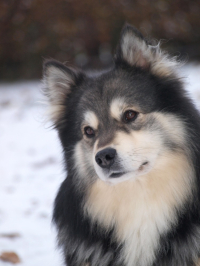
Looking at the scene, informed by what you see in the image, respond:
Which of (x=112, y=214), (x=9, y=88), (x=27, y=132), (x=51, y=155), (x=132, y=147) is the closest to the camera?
(x=132, y=147)

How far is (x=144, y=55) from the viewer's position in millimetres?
3285

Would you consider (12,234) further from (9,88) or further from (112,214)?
(9,88)

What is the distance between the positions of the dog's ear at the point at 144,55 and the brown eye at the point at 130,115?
392 millimetres

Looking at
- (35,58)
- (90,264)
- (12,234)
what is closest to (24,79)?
(35,58)

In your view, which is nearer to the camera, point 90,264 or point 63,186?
point 90,264

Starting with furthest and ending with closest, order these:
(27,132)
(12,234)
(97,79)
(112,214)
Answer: (27,132) → (12,234) → (97,79) → (112,214)

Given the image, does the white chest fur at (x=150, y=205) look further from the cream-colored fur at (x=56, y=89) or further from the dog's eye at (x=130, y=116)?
the cream-colored fur at (x=56, y=89)

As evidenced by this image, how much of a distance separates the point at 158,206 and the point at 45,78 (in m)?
1.41

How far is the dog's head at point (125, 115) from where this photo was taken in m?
3.00

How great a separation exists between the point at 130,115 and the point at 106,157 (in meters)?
0.42

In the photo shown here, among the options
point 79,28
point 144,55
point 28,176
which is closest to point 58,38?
point 79,28

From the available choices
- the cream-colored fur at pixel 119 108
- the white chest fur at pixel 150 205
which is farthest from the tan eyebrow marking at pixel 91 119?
the white chest fur at pixel 150 205

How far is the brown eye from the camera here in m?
3.15

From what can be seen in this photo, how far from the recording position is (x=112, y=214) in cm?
325
